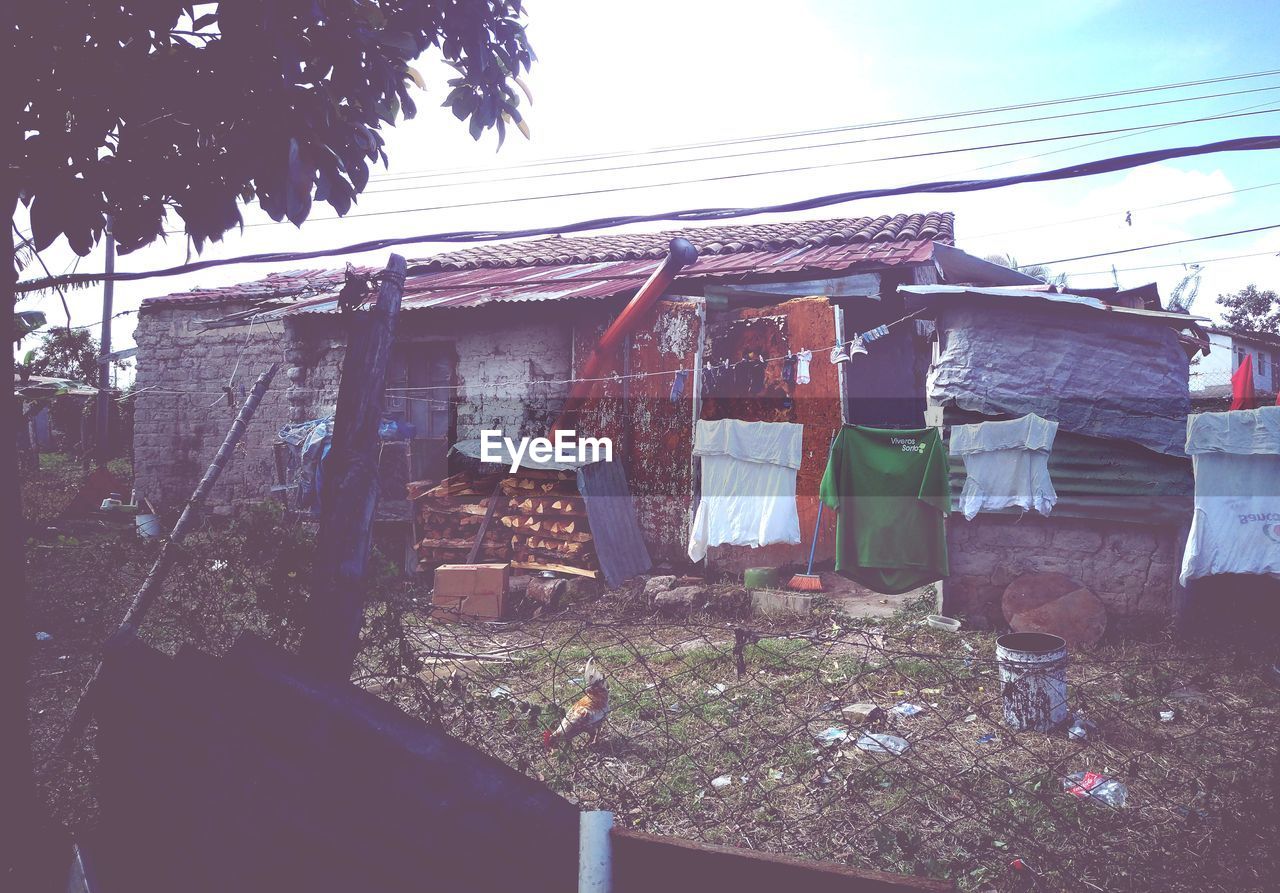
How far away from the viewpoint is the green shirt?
5.63 m

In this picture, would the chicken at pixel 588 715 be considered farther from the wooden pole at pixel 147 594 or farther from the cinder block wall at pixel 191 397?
the cinder block wall at pixel 191 397

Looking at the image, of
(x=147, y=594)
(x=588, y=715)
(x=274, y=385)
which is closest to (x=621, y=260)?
(x=274, y=385)

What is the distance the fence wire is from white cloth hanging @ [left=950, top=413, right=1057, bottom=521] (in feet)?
3.58

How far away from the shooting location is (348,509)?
2479mm

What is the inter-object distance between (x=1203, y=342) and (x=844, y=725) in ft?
18.5

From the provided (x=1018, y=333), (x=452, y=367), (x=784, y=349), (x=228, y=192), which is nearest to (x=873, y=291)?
(x=784, y=349)

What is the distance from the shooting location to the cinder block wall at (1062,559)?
5734 mm

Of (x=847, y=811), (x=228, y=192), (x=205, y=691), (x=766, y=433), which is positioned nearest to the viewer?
(x=205, y=691)

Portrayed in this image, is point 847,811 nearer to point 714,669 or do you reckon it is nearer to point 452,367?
point 714,669

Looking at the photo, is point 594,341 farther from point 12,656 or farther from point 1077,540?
point 12,656

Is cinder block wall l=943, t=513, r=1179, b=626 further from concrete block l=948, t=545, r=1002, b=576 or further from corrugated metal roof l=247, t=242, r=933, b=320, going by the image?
corrugated metal roof l=247, t=242, r=933, b=320

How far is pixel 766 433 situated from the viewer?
21.5 ft

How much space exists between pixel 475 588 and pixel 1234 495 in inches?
243

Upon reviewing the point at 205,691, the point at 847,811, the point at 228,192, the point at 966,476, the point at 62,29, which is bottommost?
the point at 847,811
